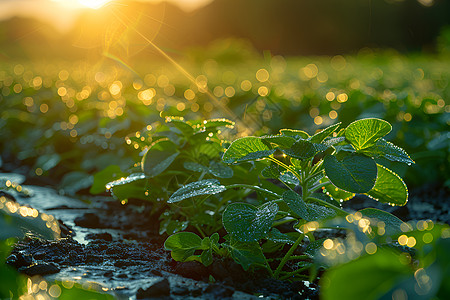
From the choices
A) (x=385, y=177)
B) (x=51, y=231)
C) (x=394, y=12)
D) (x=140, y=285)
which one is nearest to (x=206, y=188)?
Answer: (x=140, y=285)

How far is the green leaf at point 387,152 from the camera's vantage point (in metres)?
1.57

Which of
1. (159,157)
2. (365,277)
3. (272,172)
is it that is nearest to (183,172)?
(159,157)

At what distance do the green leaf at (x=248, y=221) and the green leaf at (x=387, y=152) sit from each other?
402 mm

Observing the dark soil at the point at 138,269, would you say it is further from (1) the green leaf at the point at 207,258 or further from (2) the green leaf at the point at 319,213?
(2) the green leaf at the point at 319,213

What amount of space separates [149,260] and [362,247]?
3.50 ft

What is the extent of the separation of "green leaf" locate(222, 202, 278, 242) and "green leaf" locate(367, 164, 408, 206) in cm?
42

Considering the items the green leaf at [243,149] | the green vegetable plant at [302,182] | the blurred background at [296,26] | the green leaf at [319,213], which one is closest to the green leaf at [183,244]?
the green vegetable plant at [302,182]

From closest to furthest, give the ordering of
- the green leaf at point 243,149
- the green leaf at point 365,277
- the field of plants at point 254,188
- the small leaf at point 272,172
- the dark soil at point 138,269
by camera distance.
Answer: the green leaf at point 365,277
the field of plants at point 254,188
the dark soil at point 138,269
the green leaf at point 243,149
the small leaf at point 272,172

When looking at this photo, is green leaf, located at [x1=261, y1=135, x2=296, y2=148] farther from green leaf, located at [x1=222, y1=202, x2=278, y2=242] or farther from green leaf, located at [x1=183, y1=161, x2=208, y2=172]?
green leaf, located at [x1=183, y1=161, x2=208, y2=172]

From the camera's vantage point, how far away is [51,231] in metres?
1.45

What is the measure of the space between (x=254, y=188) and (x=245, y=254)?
0.30m

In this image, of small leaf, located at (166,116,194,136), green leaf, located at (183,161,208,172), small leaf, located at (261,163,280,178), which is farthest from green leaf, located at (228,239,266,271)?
small leaf, located at (166,116,194,136)

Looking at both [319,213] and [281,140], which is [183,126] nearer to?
[281,140]

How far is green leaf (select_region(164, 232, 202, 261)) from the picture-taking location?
1632mm
